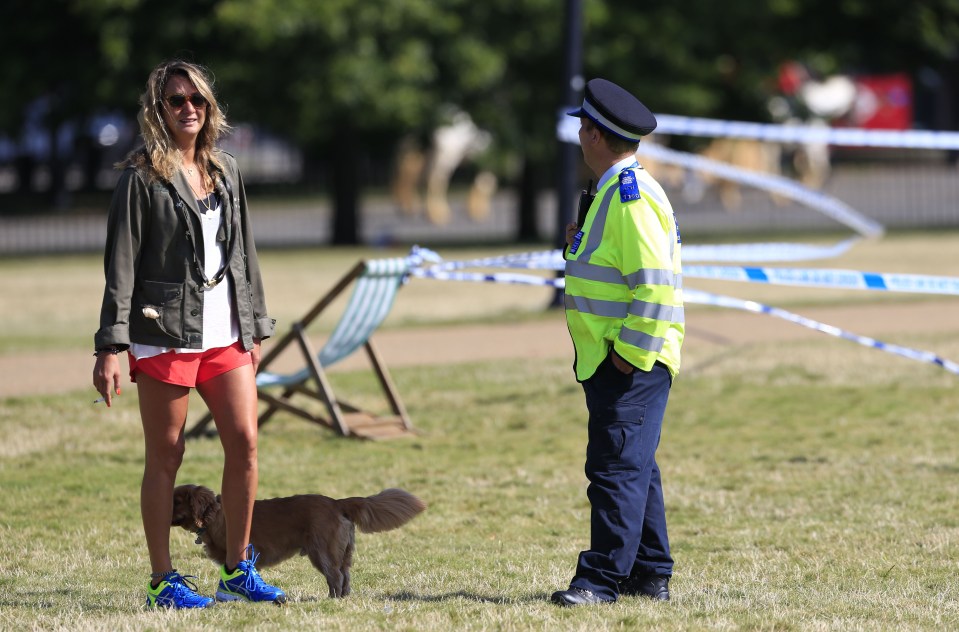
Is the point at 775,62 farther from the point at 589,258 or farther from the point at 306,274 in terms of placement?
the point at 589,258

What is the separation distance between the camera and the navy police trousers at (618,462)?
15.9ft

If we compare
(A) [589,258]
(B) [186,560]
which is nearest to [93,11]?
(B) [186,560]

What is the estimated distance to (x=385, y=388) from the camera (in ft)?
29.8

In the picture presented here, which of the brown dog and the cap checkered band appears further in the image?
the brown dog

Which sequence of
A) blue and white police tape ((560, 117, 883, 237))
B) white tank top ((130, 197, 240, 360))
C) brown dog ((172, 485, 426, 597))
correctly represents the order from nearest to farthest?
white tank top ((130, 197, 240, 360))
brown dog ((172, 485, 426, 597))
blue and white police tape ((560, 117, 883, 237))

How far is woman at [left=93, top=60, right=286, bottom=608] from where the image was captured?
4719 mm

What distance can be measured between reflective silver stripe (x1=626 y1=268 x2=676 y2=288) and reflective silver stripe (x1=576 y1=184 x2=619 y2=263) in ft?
0.54

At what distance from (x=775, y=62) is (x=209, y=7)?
985 centimetres

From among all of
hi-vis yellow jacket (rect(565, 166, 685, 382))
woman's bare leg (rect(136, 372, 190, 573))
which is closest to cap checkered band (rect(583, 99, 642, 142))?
hi-vis yellow jacket (rect(565, 166, 685, 382))

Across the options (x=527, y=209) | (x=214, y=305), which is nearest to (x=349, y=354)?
(x=214, y=305)

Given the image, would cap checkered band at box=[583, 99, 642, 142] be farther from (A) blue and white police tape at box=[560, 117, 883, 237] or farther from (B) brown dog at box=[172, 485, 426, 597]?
(A) blue and white police tape at box=[560, 117, 883, 237]

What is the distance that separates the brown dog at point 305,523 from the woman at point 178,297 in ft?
0.52

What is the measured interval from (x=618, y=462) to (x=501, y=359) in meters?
7.02

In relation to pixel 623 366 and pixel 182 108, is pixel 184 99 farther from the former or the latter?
pixel 623 366
